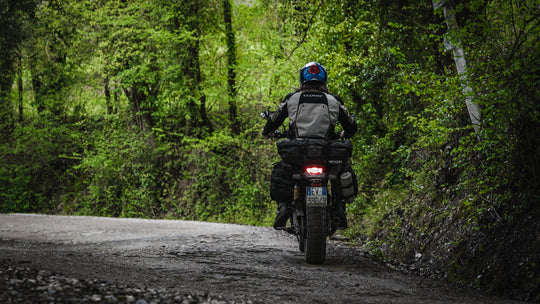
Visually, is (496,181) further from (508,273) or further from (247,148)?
(247,148)

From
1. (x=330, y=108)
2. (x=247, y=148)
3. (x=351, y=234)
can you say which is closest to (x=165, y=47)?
(x=247, y=148)

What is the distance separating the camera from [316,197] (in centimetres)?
557

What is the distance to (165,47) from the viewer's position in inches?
834

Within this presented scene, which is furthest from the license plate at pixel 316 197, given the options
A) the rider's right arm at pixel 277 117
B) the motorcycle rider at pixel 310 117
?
the rider's right arm at pixel 277 117

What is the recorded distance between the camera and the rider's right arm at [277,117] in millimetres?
6199

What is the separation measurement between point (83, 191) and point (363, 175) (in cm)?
1788

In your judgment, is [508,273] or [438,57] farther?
[438,57]

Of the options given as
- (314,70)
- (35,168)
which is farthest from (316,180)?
(35,168)

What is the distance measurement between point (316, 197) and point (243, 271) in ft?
3.83

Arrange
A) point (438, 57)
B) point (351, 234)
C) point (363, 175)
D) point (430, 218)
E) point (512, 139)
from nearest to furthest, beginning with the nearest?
point (512, 139), point (430, 218), point (438, 57), point (351, 234), point (363, 175)

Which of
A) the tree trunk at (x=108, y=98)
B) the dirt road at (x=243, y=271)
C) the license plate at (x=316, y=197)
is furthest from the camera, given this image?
the tree trunk at (x=108, y=98)

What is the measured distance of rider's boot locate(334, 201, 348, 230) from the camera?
5977 millimetres

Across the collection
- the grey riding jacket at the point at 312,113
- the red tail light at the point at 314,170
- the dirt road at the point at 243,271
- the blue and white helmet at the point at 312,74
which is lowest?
the dirt road at the point at 243,271

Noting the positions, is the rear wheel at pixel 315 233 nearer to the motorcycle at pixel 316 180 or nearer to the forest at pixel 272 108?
the motorcycle at pixel 316 180
